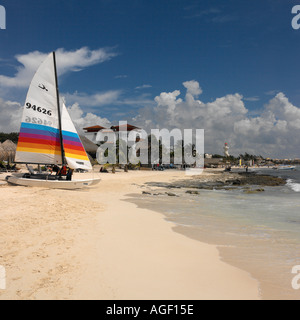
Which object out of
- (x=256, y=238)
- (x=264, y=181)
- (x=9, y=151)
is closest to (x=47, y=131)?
(x=256, y=238)

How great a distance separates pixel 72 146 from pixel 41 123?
2.83 metres

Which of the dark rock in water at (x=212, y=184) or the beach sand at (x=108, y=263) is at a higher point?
the beach sand at (x=108, y=263)

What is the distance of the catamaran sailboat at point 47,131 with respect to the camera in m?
17.7

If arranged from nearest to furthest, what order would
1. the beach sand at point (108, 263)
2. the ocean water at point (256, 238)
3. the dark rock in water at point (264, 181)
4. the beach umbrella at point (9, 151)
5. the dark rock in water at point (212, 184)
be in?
the beach sand at point (108, 263)
the ocean water at point (256, 238)
the dark rock in water at point (212, 184)
the dark rock in water at point (264, 181)
the beach umbrella at point (9, 151)

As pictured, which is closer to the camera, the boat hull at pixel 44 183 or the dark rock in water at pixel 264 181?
the boat hull at pixel 44 183

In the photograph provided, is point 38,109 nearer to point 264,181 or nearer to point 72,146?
point 72,146

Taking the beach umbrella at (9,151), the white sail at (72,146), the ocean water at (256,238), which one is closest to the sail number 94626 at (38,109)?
the white sail at (72,146)

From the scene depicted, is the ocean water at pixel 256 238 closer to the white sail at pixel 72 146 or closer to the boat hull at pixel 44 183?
the boat hull at pixel 44 183

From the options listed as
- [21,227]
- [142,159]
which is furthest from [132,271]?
[142,159]

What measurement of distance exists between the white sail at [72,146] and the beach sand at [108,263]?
9681 millimetres

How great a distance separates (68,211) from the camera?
31.7 feet

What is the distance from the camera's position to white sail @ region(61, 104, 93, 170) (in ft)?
59.3
